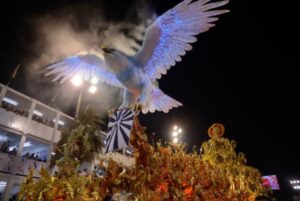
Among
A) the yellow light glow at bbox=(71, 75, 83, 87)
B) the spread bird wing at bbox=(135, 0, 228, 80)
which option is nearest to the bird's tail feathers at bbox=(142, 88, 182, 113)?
the spread bird wing at bbox=(135, 0, 228, 80)

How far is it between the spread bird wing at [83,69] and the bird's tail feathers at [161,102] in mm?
1266

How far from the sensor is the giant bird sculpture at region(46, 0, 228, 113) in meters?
6.24

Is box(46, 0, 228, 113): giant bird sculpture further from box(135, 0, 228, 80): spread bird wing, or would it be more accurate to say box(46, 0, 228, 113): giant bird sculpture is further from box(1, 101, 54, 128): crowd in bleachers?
box(1, 101, 54, 128): crowd in bleachers

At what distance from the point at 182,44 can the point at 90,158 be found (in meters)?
4.07

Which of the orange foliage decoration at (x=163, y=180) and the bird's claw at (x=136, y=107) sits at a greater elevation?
the bird's claw at (x=136, y=107)

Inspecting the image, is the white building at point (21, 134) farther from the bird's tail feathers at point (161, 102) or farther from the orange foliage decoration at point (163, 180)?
the orange foliage decoration at point (163, 180)

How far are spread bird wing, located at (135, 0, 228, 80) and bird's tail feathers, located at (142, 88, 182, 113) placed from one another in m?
0.74

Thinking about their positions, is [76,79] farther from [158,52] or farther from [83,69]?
[158,52]

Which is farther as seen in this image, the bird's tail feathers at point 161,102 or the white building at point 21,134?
the white building at point 21,134

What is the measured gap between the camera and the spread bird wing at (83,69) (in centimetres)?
779

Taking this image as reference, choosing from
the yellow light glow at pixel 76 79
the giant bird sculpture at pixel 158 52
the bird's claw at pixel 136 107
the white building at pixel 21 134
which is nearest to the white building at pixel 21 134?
the white building at pixel 21 134

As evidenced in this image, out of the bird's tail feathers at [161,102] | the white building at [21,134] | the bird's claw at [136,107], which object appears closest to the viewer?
the bird's claw at [136,107]

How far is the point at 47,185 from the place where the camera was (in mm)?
Result: 4824

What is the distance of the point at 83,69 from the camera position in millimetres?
8172
